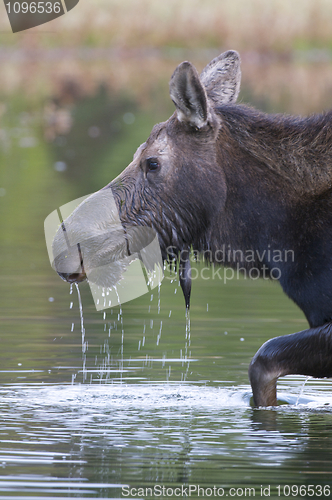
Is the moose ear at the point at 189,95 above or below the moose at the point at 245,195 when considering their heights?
above

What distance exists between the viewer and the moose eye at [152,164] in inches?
246

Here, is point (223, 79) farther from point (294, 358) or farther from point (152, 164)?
point (294, 358)

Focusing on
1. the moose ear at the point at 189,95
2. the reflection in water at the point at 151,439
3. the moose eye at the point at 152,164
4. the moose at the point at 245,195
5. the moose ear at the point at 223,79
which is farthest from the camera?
the moose ear at the point at 223,79

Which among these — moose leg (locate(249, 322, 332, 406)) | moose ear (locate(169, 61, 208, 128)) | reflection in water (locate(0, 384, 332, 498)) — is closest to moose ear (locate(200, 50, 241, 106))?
moose ear (locate(169, 61, 208, 128))

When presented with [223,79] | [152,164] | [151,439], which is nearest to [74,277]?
[152,164]

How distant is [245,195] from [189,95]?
0.70 metres

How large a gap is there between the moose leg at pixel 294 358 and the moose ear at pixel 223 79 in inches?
65.0

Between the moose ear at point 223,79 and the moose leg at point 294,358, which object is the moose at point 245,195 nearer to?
the moose leg at point 294,358

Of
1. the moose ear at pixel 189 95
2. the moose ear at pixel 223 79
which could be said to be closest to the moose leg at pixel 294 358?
the moose ear at pixel 189 95

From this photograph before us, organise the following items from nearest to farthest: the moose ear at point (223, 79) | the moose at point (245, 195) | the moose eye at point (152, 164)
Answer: the moose at point (245, 195)
the moose eye at point (152, 164)
the moose ear at point (223, 79)

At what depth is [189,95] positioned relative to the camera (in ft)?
19.8

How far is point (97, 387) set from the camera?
23.3ft

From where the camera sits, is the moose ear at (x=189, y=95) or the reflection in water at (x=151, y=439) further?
the moose ear at (x=189, y=95)

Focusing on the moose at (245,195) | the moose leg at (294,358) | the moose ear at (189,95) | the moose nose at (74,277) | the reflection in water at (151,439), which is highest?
the moose ear at (189,95)
